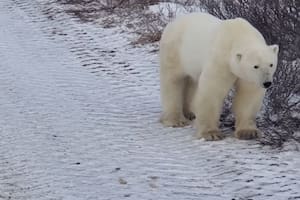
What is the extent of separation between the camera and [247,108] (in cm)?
670

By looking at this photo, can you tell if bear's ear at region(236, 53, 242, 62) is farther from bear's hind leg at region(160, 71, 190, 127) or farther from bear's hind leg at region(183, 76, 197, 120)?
bear's hind leg at region(183, 76, 197, 120)

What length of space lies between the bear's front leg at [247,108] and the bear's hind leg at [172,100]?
0.85 m

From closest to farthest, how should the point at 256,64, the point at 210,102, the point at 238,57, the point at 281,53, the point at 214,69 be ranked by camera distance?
the point at 256,64 < the point at 238,57 < the point at 214,69 < the point at 210,102 < the point at 281,53

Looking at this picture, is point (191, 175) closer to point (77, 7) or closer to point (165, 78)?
point (165, 78)

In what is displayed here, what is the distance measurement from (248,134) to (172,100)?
3.66 feet

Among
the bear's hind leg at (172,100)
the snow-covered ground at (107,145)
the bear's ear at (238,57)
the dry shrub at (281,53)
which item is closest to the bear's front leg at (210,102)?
the snow-covered ground at (107,145)

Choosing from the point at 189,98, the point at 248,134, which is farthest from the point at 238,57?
the point at 189,98

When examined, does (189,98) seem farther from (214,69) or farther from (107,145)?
(107,145)

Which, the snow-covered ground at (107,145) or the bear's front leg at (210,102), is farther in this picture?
the bear's front leg at (210,102)

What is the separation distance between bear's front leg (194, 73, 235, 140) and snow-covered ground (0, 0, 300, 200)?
126 millimetres

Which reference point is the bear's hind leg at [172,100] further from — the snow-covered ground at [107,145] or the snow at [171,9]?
the snow at [171,9]

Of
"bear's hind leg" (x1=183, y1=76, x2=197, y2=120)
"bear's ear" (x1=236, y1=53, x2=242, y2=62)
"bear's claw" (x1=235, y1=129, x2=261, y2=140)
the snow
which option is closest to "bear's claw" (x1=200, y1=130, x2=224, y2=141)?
"bear's claw" (x1=235, y1=129, x2=261, y2=140)

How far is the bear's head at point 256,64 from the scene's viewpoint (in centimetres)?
610

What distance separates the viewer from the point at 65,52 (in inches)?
450
